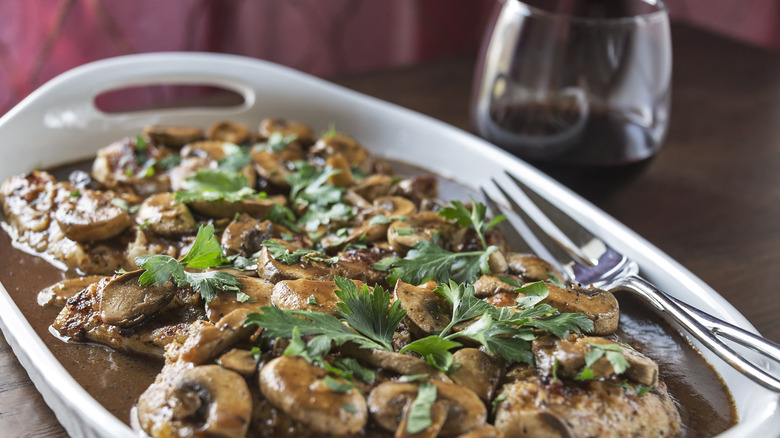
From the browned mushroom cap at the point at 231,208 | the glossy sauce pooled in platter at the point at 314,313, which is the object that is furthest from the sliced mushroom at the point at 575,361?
the browned mushroom cap at the point at 231,208

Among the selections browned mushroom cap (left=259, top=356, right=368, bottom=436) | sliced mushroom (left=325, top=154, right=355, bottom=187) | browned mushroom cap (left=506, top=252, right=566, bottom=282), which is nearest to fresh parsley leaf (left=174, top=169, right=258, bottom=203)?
sliced mushroom (left=325, top=154, right=355, bottom=187)

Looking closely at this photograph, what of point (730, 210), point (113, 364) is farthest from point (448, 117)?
point (113, 364)

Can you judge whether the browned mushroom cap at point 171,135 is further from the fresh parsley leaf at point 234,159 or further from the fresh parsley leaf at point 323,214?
the fresh parsley leaf at point 323,214

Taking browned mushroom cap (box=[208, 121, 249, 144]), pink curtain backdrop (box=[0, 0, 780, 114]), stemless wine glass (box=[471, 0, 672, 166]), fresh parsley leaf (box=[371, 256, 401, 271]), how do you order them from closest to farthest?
fresh parsley leaf (box=[371, 256, 401, 271]) → stemless wine glass (box=[471, 0, 672, 166]) → browned mushroom cap (box=[208, 121, 249, 144]) → pink curtain backdrop (box=[0, 0, 780, 114])

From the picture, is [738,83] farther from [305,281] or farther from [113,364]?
[113,364]

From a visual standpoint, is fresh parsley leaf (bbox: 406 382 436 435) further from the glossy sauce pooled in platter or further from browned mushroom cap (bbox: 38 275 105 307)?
browned mushroom cap (bbox: 38 275 105 307)

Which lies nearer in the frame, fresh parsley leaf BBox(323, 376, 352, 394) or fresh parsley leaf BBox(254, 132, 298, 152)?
fresh parsley leaf BBox(323, 376, 352, 394)
